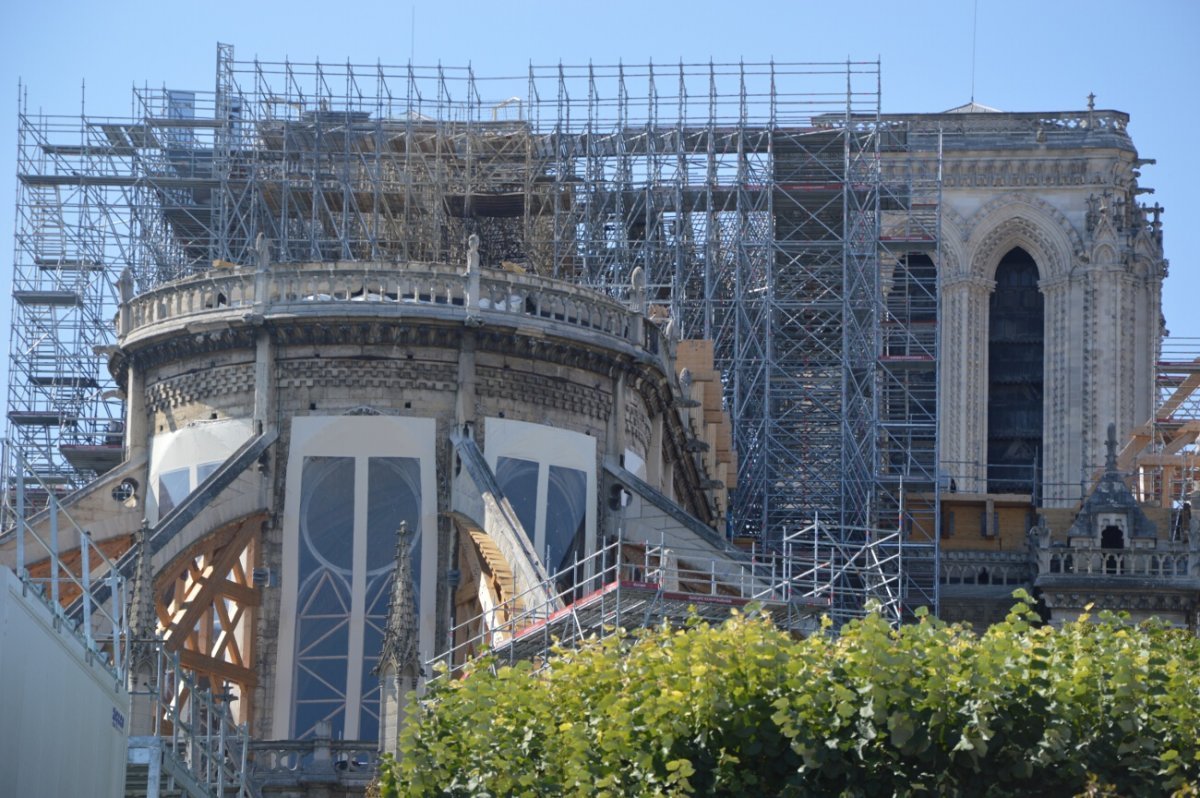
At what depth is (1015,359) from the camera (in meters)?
107

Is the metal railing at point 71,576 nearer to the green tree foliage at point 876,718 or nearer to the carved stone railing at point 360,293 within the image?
the carved stone railing at point 360,293

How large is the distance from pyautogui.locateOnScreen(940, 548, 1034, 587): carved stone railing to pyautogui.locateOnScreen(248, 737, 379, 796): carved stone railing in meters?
37.2

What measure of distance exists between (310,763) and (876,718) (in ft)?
45.7

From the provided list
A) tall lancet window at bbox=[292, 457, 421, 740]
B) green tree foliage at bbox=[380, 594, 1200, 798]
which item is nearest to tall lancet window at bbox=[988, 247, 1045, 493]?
tall lancet window at bbox=[292, 457, 421, 740]

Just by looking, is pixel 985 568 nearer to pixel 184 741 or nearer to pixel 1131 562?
pixel 1131 562

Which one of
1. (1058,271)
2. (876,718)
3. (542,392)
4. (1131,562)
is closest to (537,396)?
(542,392)

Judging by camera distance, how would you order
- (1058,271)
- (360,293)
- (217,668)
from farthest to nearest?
(1058,271) → (360,293) → (217,668)

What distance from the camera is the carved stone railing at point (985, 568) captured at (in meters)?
80.8

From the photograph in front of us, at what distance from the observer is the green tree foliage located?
3303 cm

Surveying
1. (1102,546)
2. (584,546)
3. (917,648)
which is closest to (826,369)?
(1102,546)

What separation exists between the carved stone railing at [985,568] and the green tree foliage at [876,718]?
44733 millimetres

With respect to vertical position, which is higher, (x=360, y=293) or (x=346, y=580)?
(x=360, y=293)

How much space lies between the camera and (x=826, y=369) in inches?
2987

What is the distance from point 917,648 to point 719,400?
32173mm
